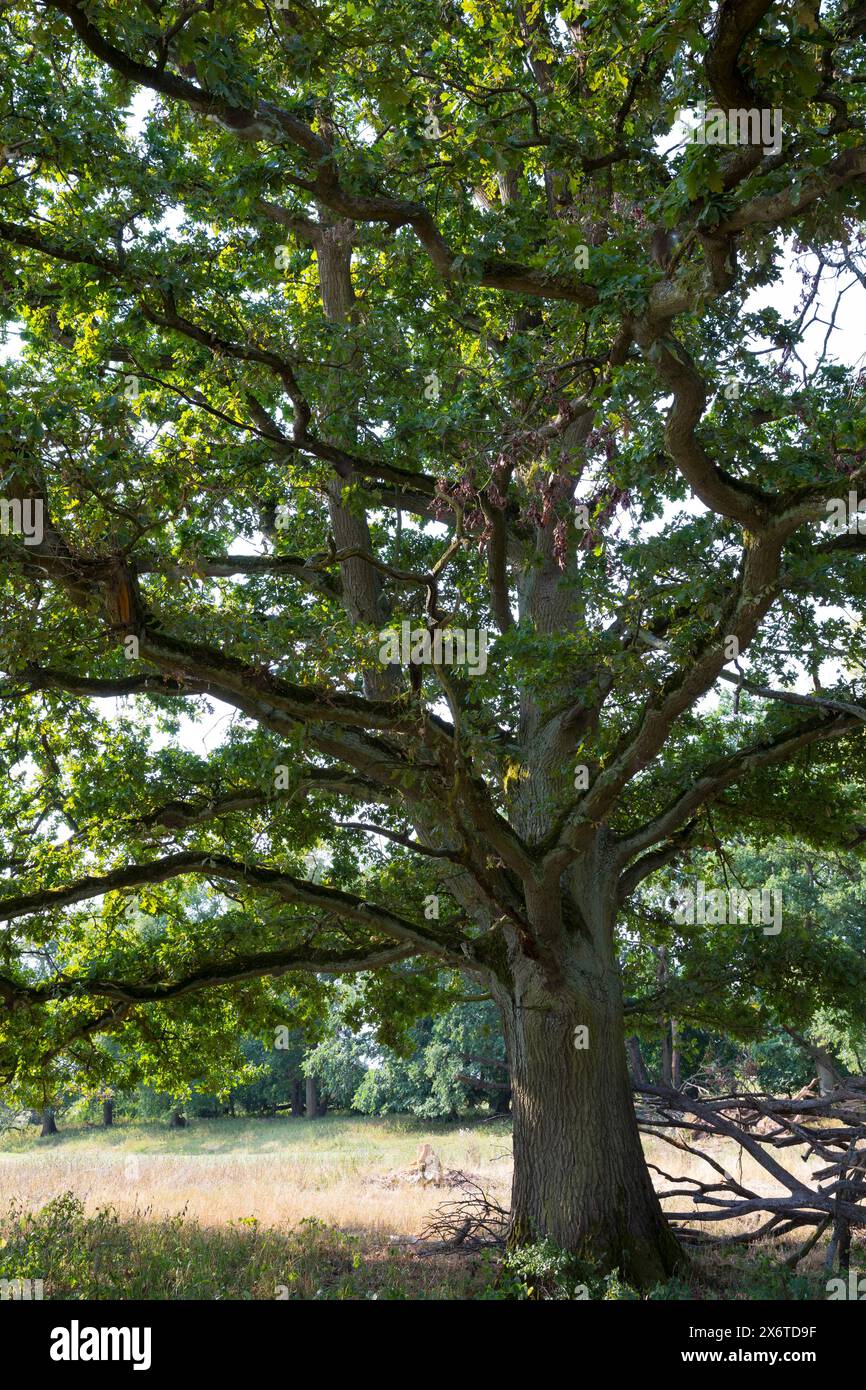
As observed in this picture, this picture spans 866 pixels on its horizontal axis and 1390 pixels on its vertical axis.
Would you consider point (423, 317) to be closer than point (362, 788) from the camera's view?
No

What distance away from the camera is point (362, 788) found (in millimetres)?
9711

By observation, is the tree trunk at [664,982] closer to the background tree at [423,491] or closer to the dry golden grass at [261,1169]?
the background tree at [423,491]

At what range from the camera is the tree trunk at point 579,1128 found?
9.36 metres

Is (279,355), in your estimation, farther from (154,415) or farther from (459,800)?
(459,800)

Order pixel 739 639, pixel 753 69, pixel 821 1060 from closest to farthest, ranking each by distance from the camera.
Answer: pixel 753 69 < pixel 739 639 < pixel 821 1060

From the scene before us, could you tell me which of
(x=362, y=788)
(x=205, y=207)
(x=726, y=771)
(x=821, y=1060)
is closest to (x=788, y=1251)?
(x=821, y=1060)

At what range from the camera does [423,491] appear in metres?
11.1

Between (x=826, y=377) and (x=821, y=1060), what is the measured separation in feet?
20.8

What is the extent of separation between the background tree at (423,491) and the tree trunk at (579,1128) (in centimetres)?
4
